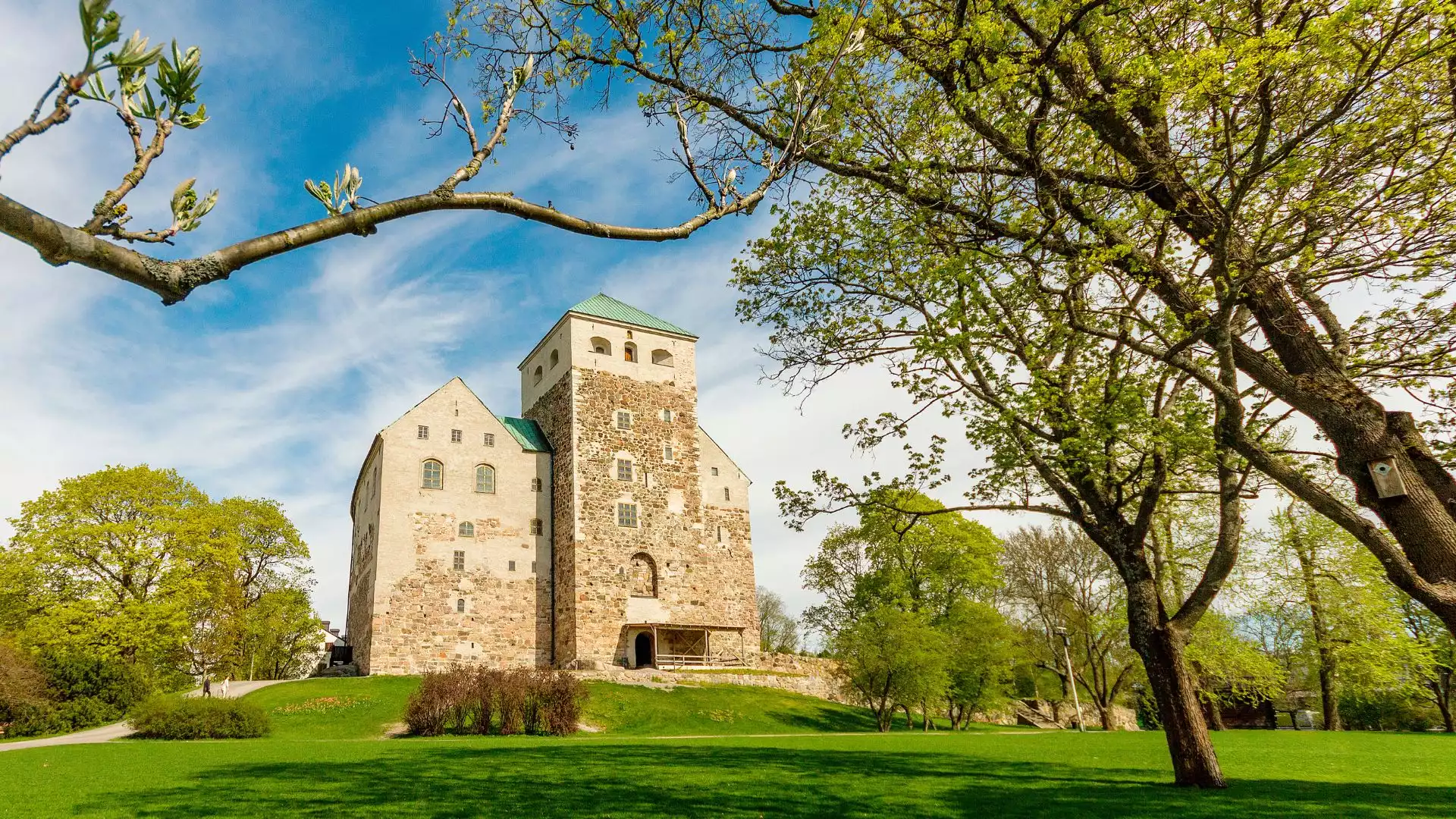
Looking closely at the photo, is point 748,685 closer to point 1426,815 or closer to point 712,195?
point 1426,815

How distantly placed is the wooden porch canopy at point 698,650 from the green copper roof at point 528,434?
10460 mm

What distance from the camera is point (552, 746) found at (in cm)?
1825

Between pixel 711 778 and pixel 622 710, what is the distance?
17.8 metres

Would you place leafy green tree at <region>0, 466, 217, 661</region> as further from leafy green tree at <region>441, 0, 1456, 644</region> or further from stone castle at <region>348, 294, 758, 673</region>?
leafy green tree at <region>441, 0, 1456, 644</region>

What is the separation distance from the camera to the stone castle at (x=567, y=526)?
115ft

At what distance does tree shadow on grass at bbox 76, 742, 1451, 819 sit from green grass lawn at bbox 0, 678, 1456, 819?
0.17ft

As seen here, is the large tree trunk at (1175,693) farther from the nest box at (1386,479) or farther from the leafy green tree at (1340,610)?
the leafy green tree at (1340,610)

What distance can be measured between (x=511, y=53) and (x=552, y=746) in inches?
635

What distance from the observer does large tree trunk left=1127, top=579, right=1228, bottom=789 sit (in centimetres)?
1185

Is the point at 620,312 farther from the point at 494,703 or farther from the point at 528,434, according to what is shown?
the point at 494,703

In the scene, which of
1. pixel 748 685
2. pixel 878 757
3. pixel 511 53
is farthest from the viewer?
pixel 748 685

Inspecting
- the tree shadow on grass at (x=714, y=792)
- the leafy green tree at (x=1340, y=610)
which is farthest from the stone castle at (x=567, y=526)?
the leafy green tree at (x=1340, y=610)

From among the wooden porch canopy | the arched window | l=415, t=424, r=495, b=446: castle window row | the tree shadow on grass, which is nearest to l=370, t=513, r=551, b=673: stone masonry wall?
l=415, t=424, r=495, b=446: castle window row

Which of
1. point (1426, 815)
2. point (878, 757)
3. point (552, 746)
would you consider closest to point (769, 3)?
point (1426, 815)
